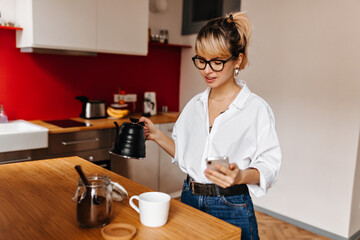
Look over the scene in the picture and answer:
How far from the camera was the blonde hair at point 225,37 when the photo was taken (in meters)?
1.37

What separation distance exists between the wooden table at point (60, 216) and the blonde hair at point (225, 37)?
62 cm

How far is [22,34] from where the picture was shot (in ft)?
9.72

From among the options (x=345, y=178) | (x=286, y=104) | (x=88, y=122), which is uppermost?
(x=286, y=104)

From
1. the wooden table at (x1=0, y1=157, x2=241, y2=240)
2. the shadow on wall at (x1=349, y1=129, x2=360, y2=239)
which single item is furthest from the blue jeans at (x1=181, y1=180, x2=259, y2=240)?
the shadow on wall at (x1=349, y1=129, x2=360, y2=239)

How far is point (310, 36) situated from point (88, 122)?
A: 214 cm

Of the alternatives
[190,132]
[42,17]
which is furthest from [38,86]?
[190,132]

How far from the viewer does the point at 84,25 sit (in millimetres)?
3043

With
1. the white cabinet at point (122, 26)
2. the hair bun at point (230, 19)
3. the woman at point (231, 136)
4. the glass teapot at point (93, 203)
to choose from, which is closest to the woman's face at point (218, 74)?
the woman at point (231, 136)

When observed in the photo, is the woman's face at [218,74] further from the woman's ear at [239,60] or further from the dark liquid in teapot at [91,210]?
the dark liquid in teapot at [91,210]

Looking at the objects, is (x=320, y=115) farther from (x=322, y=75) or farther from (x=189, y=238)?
(x=189, y=238)

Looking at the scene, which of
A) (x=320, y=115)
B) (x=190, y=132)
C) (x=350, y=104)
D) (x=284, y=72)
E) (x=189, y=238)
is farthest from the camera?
(x=284, y=72)

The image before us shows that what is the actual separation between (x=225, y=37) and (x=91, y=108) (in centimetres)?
225

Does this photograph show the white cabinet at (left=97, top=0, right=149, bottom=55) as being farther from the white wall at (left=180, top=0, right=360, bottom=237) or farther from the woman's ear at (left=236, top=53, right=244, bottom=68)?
the woman's ear at (left=236, top=53, right=244, bottom=68)

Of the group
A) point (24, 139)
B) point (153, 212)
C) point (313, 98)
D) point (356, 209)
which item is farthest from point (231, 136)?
point (356, 209)
